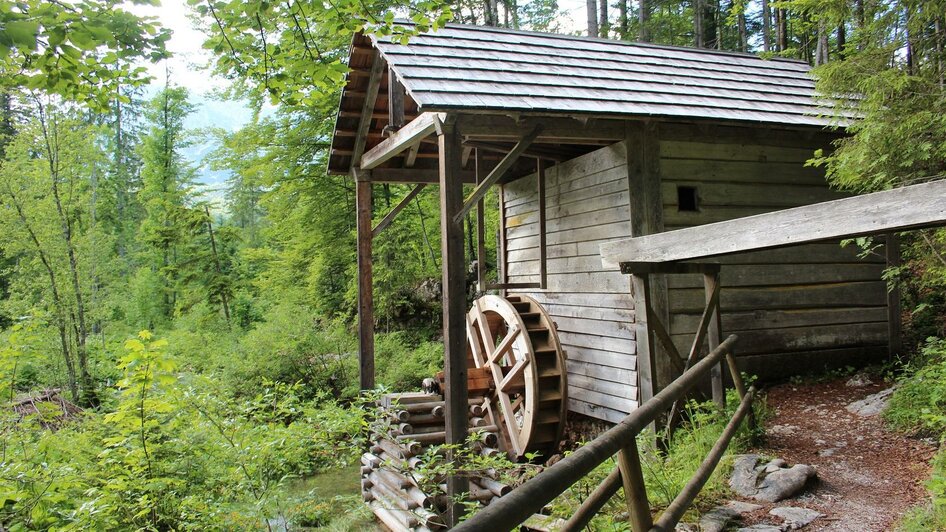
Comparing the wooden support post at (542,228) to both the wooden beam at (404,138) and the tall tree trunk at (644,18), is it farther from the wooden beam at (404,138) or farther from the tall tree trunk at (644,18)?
the tall tree trunk at (644,18)

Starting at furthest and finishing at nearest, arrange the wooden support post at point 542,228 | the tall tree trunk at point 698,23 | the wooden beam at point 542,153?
the tall tree trunk at point 698,23, the wooden beam at point 542,153, the wooden support post at point 542,228

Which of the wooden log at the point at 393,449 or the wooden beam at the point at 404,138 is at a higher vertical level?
the wooden beam at the point at 404,138

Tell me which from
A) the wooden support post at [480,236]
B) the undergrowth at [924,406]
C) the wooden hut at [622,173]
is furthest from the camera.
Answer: the wooden support post at [480,236]

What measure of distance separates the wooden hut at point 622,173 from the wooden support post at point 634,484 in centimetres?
357

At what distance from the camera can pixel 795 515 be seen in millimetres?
3535

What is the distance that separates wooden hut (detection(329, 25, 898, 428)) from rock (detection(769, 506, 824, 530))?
2.52 meters

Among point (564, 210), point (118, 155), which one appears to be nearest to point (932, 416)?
point (564, 210)

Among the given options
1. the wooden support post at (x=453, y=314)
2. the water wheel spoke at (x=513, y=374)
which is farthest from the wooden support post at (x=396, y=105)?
the water wheel spoke at (x=513, y=374)

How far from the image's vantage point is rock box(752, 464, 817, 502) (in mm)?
3830

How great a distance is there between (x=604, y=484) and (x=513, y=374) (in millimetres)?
5560

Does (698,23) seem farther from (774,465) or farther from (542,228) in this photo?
(774,465)

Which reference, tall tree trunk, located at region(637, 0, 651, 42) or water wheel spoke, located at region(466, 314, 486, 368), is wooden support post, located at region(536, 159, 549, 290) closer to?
water wheel spoke, located at region(466, 314, 486, 368)

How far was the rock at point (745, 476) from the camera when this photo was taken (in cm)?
395

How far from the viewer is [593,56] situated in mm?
7754
